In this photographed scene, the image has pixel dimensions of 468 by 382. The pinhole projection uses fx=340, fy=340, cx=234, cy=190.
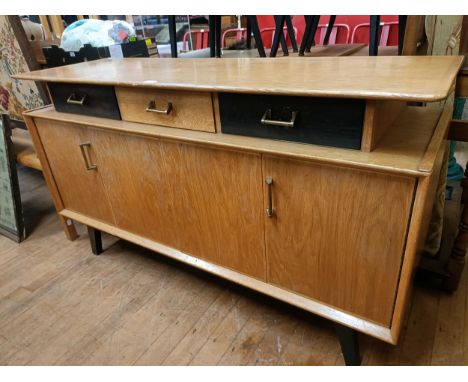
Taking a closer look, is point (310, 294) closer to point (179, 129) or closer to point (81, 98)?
point (179, 129)

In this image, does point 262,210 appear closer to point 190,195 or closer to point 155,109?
point 190,195

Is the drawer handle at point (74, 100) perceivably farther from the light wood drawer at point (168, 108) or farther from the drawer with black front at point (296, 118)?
the drawer with black front at point (296, 118)

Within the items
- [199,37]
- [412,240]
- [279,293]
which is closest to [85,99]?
[279,293]

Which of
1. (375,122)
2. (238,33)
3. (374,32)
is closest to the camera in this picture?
(375,122)

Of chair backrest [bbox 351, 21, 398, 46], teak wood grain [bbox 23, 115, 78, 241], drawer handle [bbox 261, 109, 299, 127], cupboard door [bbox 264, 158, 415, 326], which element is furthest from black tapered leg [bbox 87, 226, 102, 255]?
chair backrest [bbox 351, 21, 398, 46]

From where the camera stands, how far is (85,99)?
3.79 ft

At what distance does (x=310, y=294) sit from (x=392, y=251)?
290 mm

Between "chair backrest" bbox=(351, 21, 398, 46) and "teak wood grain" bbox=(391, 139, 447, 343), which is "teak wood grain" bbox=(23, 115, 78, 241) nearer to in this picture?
"teak wood grain" bbox=(391, 139, 447, 343)

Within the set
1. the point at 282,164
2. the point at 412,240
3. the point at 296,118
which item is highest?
the point at 296,118

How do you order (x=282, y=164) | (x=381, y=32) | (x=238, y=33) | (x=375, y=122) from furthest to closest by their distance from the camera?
(x=238, y=33), (x=381, y=32), (x=282, y=164), (x=375, y=122)

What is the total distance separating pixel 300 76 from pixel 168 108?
1.22 feet

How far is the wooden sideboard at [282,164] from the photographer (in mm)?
697

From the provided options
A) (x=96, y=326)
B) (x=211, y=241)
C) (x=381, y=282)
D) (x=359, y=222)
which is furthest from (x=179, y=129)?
(x=96, y=326)

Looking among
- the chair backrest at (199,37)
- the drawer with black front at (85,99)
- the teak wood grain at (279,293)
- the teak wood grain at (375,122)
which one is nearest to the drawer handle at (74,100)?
the drawer with black front at (85,99)
